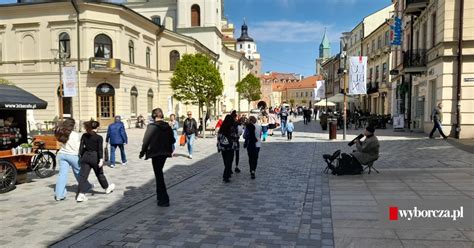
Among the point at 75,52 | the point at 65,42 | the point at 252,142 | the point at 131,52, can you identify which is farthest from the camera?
the point at 131,52

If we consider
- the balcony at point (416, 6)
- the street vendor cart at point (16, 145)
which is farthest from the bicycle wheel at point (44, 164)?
the balcony at point (416, 6)

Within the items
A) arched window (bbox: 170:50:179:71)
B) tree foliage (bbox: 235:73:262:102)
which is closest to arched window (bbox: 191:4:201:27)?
arched window (bbox: 170:50:179:71)

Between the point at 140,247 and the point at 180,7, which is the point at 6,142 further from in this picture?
the point at 180,7

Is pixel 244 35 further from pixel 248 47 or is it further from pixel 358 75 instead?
pixel 358 75

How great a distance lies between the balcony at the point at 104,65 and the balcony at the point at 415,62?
20.9m

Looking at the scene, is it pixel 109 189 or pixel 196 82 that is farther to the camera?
pixel 196 82

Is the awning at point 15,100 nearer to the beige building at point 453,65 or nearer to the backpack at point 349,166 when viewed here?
the backpack at point 349,166

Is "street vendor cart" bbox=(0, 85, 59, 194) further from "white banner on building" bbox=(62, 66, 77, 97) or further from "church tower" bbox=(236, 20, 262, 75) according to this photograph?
"church tower" bbox=(236, 20, 262, 75)

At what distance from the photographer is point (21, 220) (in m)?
5.87

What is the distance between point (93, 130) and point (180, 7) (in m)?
44.9

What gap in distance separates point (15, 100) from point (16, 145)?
53.3 inches

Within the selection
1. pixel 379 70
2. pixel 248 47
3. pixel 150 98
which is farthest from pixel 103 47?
pixel 248 47

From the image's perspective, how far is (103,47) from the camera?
95.0ft

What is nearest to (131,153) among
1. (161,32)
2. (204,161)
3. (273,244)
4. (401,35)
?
(204,161)
